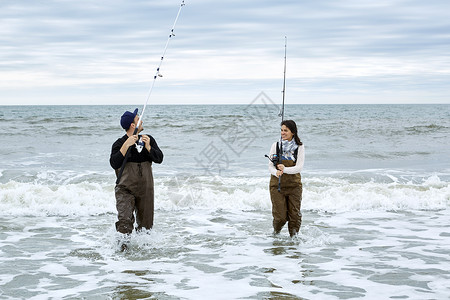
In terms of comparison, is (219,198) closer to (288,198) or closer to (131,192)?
(288,198)

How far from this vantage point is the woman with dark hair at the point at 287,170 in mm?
6086

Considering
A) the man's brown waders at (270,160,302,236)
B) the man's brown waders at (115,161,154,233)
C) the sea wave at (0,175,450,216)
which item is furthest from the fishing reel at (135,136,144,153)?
the sea wave at (0,175,450,216)

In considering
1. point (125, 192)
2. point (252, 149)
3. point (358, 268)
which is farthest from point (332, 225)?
point (252, 149)

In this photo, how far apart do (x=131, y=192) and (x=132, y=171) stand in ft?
0.81

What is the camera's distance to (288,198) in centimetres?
627

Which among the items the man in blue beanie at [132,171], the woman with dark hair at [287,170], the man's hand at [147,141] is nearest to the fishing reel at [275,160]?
the woman with dark hair at [287,170]

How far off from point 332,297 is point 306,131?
23.3 m

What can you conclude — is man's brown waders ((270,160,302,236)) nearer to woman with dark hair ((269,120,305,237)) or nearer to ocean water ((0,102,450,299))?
woman with dark hair ((269,120,305,237))

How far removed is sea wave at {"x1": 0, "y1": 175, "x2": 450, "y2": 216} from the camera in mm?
9117

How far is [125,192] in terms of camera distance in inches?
221

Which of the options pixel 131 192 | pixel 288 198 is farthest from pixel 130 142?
A: pixel 288 198

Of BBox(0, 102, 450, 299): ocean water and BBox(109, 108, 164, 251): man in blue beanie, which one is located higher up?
BBox(109, 108, 164, 251): man in blue beanie

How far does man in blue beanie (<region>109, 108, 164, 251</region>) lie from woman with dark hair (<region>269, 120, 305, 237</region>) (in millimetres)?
1496

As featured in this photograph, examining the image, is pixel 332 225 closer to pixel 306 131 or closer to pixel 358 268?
pixel 358 268
